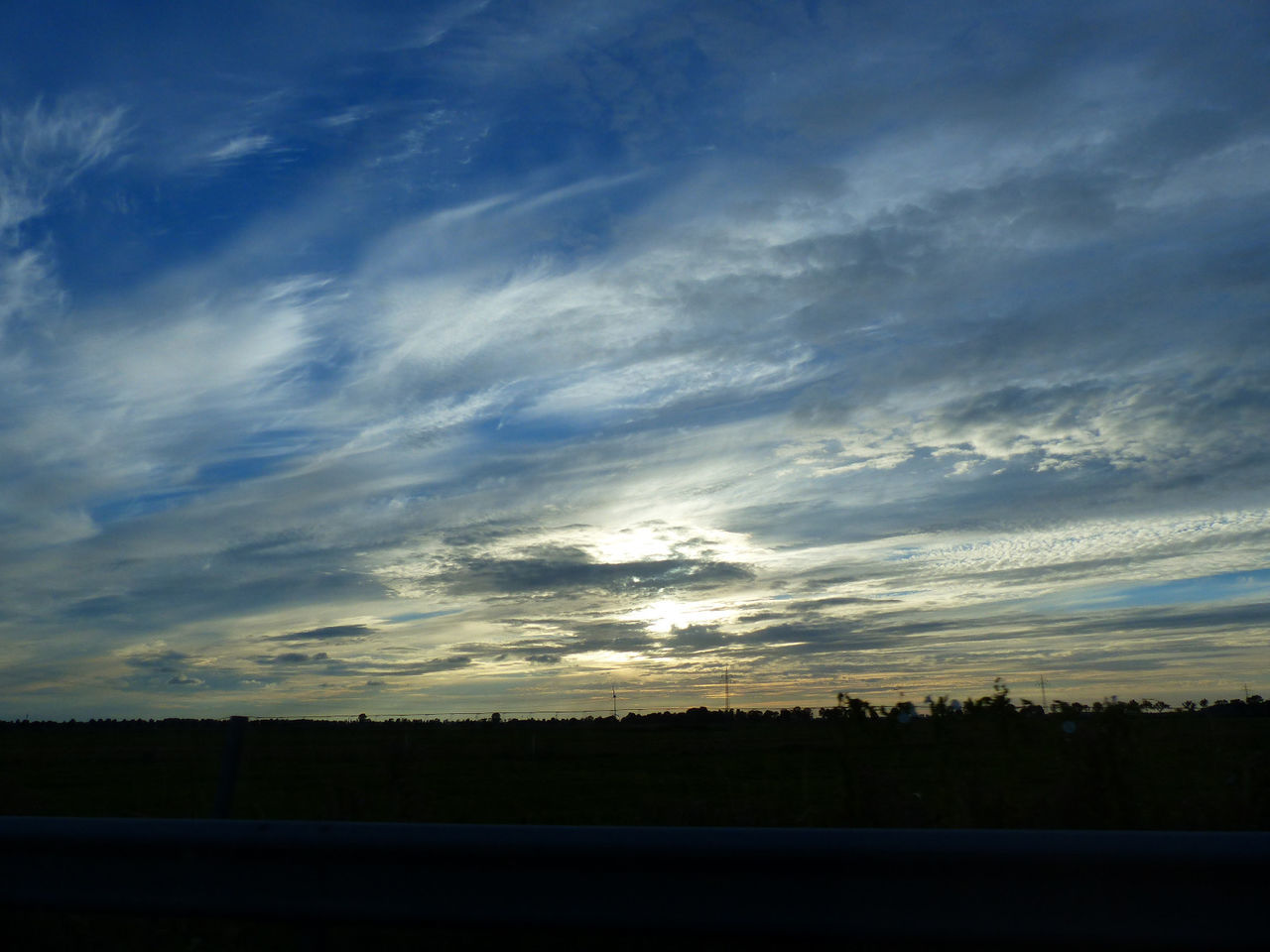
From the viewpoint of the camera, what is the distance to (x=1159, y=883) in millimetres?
2631

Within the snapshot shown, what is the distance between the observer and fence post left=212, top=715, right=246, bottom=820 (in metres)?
5.97

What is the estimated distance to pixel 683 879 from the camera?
9.45ft

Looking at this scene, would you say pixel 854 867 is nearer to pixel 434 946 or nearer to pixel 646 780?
pixel 434 946

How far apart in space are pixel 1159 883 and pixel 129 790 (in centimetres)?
2653

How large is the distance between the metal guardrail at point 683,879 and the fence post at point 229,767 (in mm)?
2614

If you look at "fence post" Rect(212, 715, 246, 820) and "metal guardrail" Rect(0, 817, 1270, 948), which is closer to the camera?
"metal guardrail" Rect(0, 817, 1270, 948)

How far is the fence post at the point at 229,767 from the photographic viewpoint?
5.97 m

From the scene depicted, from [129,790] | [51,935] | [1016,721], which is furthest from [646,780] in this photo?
[51,935]

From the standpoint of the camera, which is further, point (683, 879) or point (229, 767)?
point (229, 767)

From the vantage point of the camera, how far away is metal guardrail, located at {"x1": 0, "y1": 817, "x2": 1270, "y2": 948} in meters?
2.63

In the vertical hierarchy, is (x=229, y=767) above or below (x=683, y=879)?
above

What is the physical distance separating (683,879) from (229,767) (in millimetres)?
4351

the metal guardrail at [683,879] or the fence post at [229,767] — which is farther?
the fence post at [229,767]

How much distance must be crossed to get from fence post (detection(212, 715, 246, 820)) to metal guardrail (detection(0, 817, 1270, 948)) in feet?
8.58
